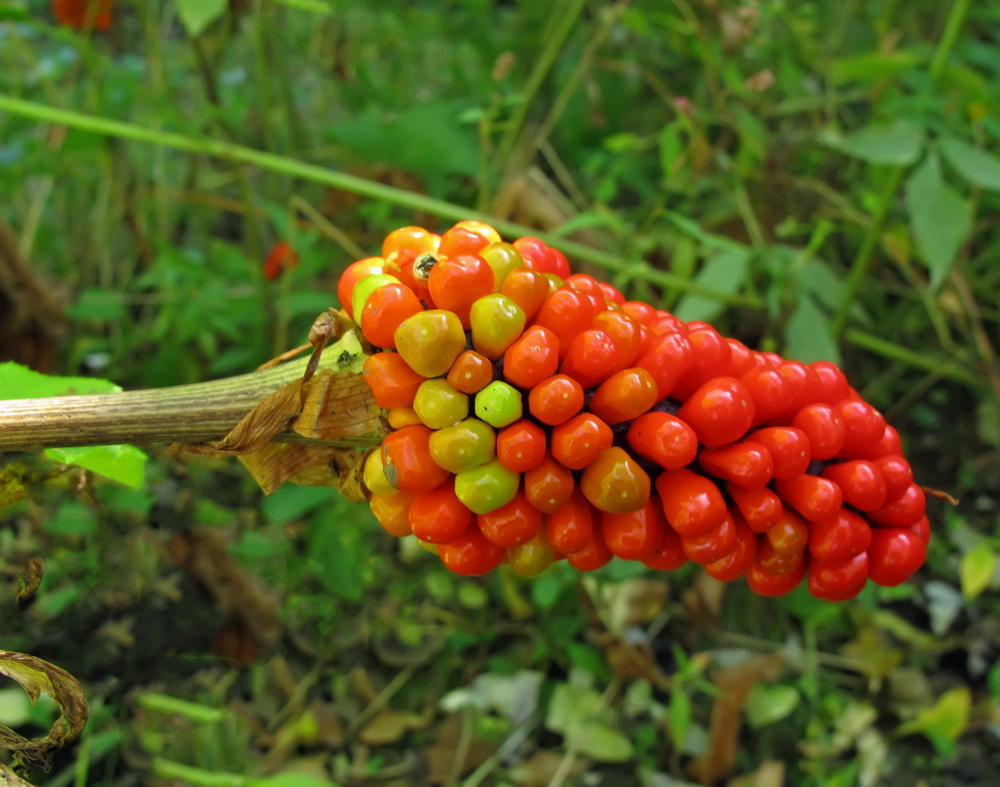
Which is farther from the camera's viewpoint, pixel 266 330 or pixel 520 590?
pixel 266 330

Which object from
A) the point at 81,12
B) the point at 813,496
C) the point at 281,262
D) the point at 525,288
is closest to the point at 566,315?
the point at 525,288

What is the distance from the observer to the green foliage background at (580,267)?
1.30 metres

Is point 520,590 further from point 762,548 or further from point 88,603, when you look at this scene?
point 762,548

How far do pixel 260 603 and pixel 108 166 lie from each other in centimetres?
110

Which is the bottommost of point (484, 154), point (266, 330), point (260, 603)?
point (260, 603)

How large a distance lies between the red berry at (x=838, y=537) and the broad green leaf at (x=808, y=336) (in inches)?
28.4

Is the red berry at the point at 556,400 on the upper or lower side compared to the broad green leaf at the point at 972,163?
lower

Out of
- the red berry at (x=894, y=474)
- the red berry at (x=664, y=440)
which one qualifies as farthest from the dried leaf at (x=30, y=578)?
the red berry at (x=894, y=474)

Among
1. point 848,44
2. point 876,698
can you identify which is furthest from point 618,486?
point 848,44

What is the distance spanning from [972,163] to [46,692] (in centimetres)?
140

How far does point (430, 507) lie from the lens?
2.10 feet

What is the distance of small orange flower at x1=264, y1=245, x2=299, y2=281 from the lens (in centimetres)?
166

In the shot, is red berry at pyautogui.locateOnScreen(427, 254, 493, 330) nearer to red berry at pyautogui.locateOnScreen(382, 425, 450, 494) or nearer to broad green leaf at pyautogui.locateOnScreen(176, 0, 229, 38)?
red berry at pyautogui.locateOnScreen(382, 425, 450, 494)

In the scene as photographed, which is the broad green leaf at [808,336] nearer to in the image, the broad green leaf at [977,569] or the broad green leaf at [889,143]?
the broad green leaf at [889,143]
